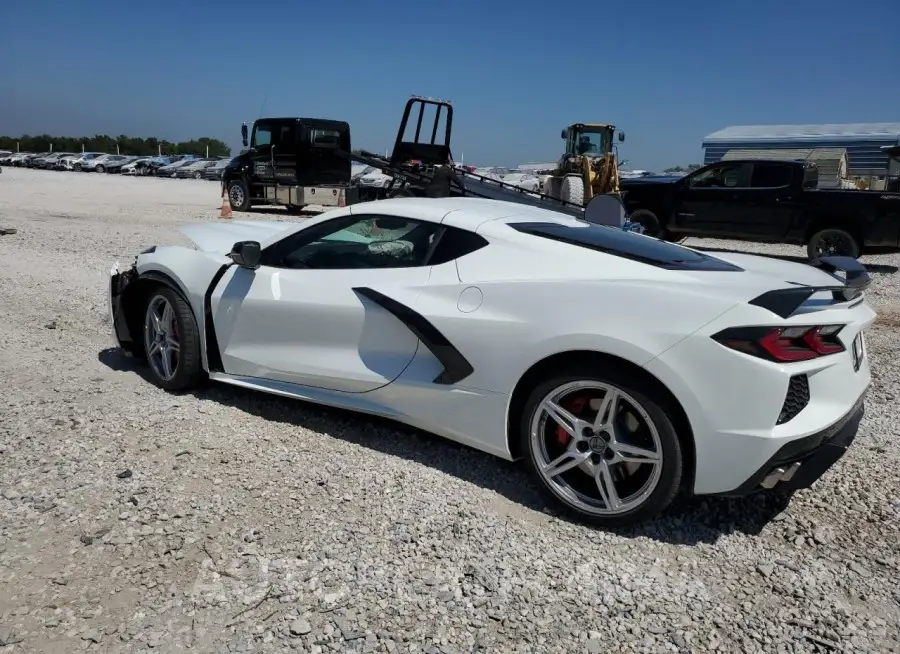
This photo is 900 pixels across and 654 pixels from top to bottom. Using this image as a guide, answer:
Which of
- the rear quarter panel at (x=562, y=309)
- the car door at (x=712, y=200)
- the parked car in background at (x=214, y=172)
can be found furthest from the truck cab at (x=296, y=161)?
the parked car in background at (x=214, y=172)

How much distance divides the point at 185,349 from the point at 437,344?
188 centimetres

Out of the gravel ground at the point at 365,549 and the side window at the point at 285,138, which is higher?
the side window at the point at 285,138

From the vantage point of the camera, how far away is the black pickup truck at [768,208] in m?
11.5

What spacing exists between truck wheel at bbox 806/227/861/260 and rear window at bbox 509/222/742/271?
911cm

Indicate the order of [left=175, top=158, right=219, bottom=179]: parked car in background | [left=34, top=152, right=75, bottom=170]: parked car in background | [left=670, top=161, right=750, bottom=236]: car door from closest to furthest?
[left=670, top=161, right=750, bottom=236]: car door → [left=175, top=158, right=219, bottom=179]: parked car in background → [left=34, top=152, right=75, bottom=170]: parked car in background

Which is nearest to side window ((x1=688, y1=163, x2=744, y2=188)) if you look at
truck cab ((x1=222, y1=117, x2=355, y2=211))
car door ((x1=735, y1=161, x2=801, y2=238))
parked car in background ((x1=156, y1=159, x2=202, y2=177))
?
car door ((x1=735, y1=161, x2=801, y2=238))

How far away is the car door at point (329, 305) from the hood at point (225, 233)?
0.44 metres

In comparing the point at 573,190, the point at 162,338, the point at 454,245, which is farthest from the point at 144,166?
the point at 454,245

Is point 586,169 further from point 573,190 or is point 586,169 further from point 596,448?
point 596,448

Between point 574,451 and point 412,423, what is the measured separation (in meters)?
0.90

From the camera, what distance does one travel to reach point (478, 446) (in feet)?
11.4

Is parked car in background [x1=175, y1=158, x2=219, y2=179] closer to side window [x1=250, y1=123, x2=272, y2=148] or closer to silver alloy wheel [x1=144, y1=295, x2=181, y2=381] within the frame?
side window [x1=250, y1=123, x2=272, y2=148]

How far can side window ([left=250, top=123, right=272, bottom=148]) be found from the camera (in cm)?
1858

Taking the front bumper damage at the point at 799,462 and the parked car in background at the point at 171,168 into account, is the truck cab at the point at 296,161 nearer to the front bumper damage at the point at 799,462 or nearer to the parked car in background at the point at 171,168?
the front bumper damage at the point at 799,462
